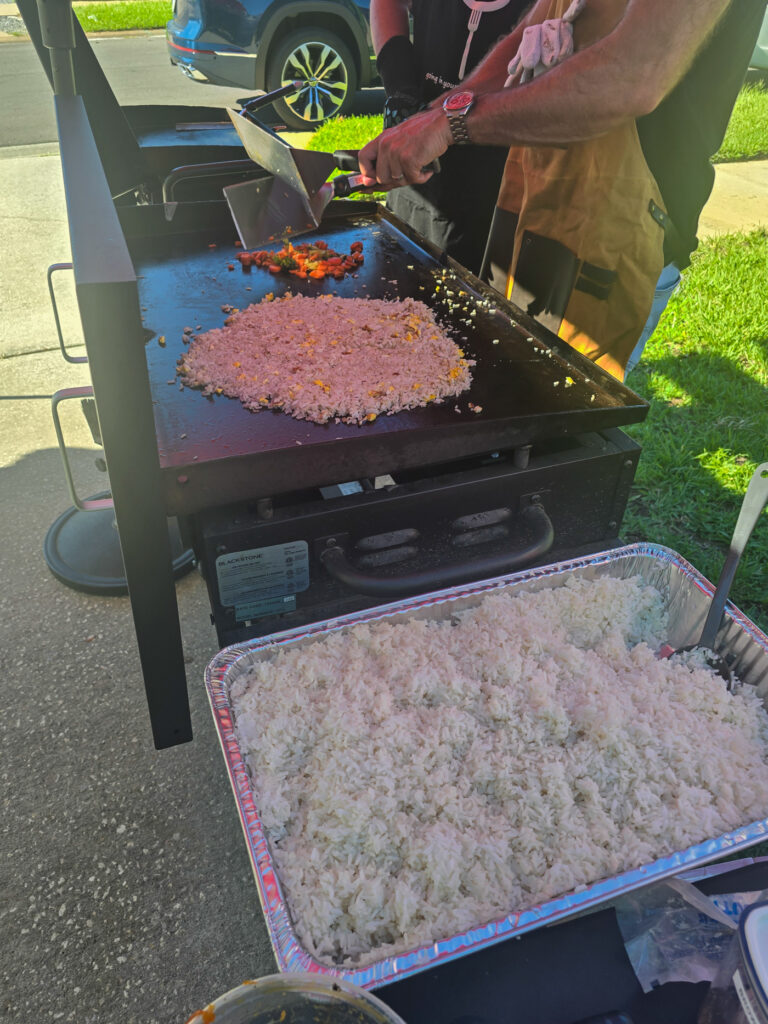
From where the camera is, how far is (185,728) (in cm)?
143

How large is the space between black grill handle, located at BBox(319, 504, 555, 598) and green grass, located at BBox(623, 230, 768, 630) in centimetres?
129

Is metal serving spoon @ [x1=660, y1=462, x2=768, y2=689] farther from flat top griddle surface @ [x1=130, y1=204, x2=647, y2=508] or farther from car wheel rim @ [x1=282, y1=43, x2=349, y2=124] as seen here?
car wheel rim @ [x1=282, y1=43, x2=349, y2=124]

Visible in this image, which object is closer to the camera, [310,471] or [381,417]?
[310,471]

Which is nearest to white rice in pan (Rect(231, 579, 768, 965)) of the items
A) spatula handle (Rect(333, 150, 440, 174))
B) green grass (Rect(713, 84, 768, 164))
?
spatula handle (Rect(333, 150, 440, 174))

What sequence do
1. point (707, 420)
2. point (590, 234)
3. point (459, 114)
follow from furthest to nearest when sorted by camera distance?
1. point (707, 420)
2. point (590, 234)
3. point (459, 114)

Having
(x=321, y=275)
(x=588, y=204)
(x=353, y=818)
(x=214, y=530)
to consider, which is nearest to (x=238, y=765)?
(x=353, y=818)

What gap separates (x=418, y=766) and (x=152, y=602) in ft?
1.79

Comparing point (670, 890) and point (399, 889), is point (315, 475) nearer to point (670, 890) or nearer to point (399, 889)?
point (399, 889)

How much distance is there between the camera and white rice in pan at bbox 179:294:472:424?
4.99ft

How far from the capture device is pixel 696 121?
5.63ft

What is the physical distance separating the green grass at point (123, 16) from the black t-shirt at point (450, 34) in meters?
13.8

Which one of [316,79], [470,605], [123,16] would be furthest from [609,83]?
[123,16]

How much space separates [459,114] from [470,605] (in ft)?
4.21

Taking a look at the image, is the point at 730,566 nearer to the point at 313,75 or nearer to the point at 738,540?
the point at 738,540
